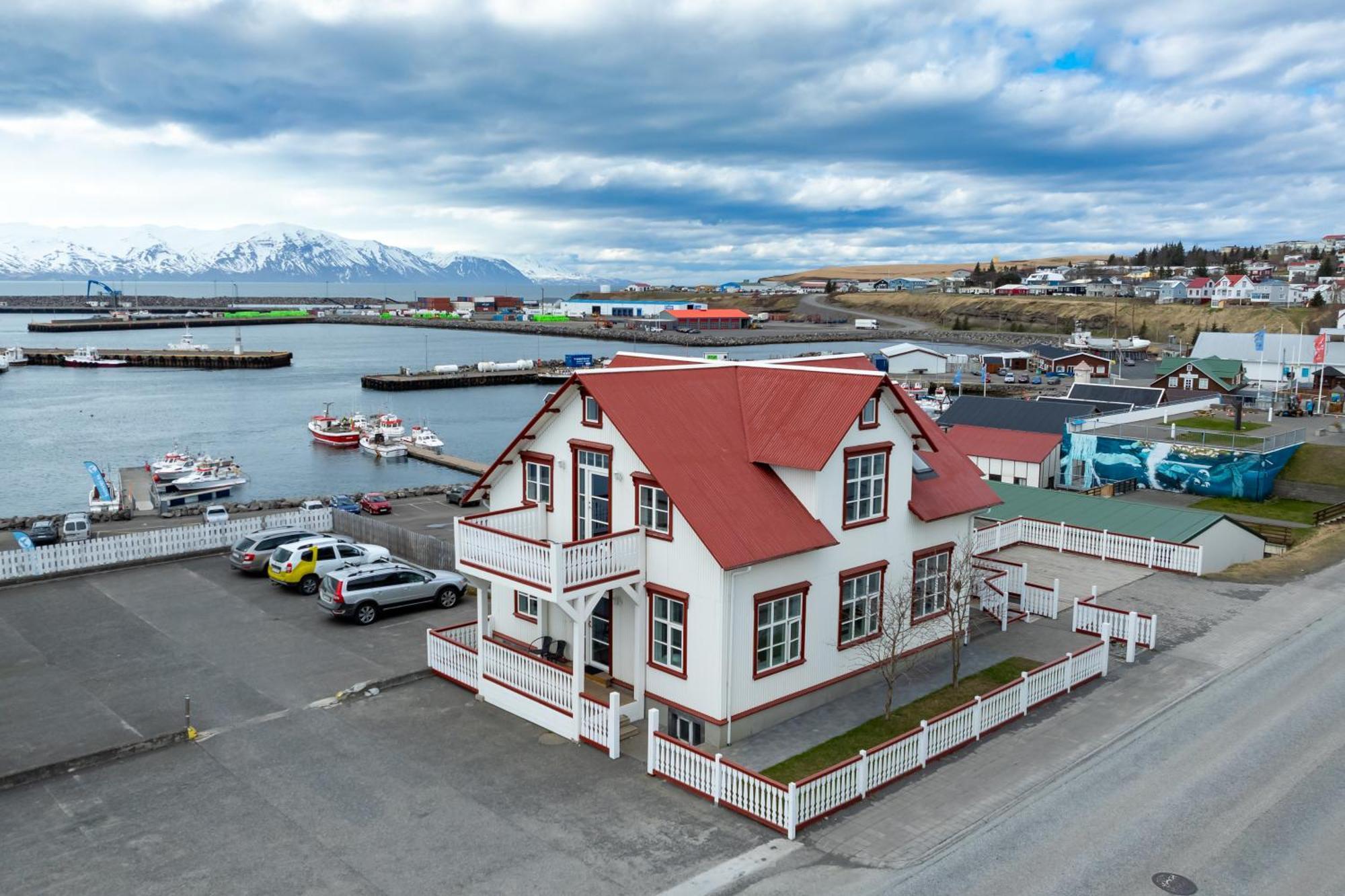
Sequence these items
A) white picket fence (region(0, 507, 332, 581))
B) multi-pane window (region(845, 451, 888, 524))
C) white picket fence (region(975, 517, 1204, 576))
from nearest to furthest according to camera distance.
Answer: multi-pane window (region(845, 451, 888, 524)) < white picket fence (region(0, 507, 332, 581)) < white picket fence (region(975, 517, 1204, 576))

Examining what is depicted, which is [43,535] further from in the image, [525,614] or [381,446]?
[381,446]

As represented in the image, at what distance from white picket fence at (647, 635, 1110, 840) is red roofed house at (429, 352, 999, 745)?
4.99ft

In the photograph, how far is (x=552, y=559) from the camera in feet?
55.0

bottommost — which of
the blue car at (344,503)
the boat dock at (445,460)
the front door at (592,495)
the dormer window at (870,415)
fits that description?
the boat dock at (445,460)

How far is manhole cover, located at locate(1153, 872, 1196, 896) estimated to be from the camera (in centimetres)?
1259

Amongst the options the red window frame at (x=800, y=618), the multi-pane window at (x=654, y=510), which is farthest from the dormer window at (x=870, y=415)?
the multi-pane window at (x=654, y=510)

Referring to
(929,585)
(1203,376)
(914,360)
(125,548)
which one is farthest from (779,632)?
(914,360)

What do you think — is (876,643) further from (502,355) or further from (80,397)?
(502,355)

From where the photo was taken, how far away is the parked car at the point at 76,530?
35.0m

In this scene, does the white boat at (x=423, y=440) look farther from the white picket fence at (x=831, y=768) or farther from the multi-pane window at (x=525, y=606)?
the white picket fence at (x=831, y=768)

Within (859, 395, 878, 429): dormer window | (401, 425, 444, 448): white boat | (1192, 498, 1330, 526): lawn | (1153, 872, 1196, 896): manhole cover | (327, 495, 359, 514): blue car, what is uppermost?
(859, 395, 878, 429): dormer window

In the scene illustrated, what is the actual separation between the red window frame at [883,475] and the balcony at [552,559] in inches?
166

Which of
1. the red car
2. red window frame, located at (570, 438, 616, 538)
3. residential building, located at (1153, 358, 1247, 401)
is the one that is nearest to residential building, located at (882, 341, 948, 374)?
residential building, located at (1153, 358, 1247, 401)

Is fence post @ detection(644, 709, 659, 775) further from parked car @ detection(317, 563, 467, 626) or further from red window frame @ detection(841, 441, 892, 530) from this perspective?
parked car @ detection(317, 563, 467, 626)
